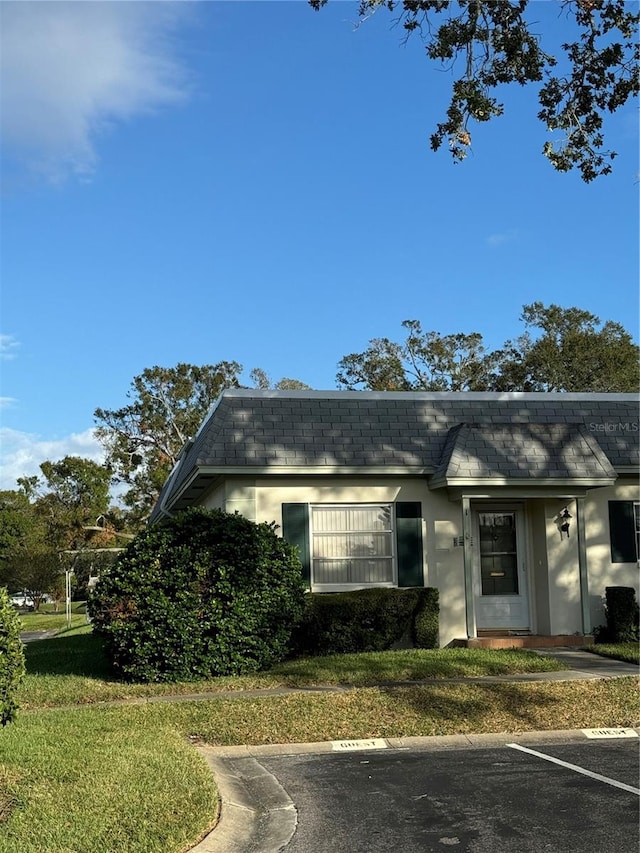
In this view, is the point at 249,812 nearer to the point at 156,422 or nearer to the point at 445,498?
the point at 445,498

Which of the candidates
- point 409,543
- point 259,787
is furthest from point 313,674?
point 259,787

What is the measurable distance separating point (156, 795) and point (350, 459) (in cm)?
888

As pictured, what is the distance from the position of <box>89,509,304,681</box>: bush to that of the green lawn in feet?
1.28

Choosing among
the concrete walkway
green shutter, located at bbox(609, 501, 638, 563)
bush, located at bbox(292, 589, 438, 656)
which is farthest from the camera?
green shutter, located at bbox(609, 501, 638, 563)

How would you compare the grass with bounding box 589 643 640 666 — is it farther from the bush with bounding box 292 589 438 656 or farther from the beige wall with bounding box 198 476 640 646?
the bush with bounding box 292 589 438 656

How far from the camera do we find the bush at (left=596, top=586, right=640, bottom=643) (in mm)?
14703

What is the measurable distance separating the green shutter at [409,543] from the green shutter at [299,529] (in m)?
1.53

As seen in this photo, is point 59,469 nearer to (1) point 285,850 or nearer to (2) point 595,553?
(2) point 595,553

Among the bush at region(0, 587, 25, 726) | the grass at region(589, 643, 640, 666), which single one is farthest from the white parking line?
the grass at region(589, 643, 640, 666)

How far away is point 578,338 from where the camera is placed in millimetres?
40469

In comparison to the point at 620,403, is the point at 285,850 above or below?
below

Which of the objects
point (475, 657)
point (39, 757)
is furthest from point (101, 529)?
point (39, 757)

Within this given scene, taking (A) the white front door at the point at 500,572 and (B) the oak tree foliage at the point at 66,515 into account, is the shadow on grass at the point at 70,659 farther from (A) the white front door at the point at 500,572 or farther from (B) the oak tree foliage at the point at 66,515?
(B) the oak tree foliage at the point at 66,515

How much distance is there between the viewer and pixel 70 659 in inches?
572
